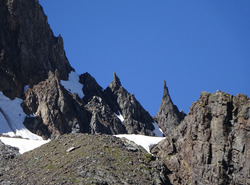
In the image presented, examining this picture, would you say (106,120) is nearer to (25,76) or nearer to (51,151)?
(25,76)

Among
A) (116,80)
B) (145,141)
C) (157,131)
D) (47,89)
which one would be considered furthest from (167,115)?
(145,141)

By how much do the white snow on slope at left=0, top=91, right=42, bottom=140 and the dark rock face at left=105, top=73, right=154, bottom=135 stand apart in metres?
29.3

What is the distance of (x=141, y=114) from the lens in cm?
15175

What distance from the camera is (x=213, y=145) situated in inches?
2571

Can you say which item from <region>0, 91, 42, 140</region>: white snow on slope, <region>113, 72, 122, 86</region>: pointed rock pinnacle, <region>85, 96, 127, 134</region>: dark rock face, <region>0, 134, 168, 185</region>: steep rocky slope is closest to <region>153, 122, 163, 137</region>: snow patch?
<region>85, 96, 127, 134</region>: dark rock face

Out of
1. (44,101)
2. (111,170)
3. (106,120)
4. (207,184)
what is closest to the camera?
(111,170)

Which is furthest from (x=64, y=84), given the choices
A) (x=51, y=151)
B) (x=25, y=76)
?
(x=51, y=151)

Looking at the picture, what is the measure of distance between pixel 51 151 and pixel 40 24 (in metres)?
79.4

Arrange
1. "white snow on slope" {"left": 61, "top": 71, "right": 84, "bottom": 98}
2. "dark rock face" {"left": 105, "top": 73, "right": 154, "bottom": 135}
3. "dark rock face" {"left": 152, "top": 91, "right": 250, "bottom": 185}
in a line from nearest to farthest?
"dark rock face" {"left": 152, "top": 91, "right": 250, "bottom": 185}, "dark rock face" {"left": 105, "top": 73, "right": 154, "bottom": 135}, "white snow on slope" {"left": 61, "top": 71, "right": 84, "bottom": 98}

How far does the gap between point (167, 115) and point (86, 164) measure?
100958mm

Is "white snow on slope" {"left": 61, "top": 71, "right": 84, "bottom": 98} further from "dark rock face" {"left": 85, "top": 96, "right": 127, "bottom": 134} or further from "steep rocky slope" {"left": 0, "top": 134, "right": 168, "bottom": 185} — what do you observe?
"steep rocky slope" {"left": 0, "top": 134, "right": 168, "bottom": 185}

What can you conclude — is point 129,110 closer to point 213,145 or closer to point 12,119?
point 12,119

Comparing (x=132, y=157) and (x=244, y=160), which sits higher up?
(x=244, y=160)

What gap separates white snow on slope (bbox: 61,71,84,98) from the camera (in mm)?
144875
